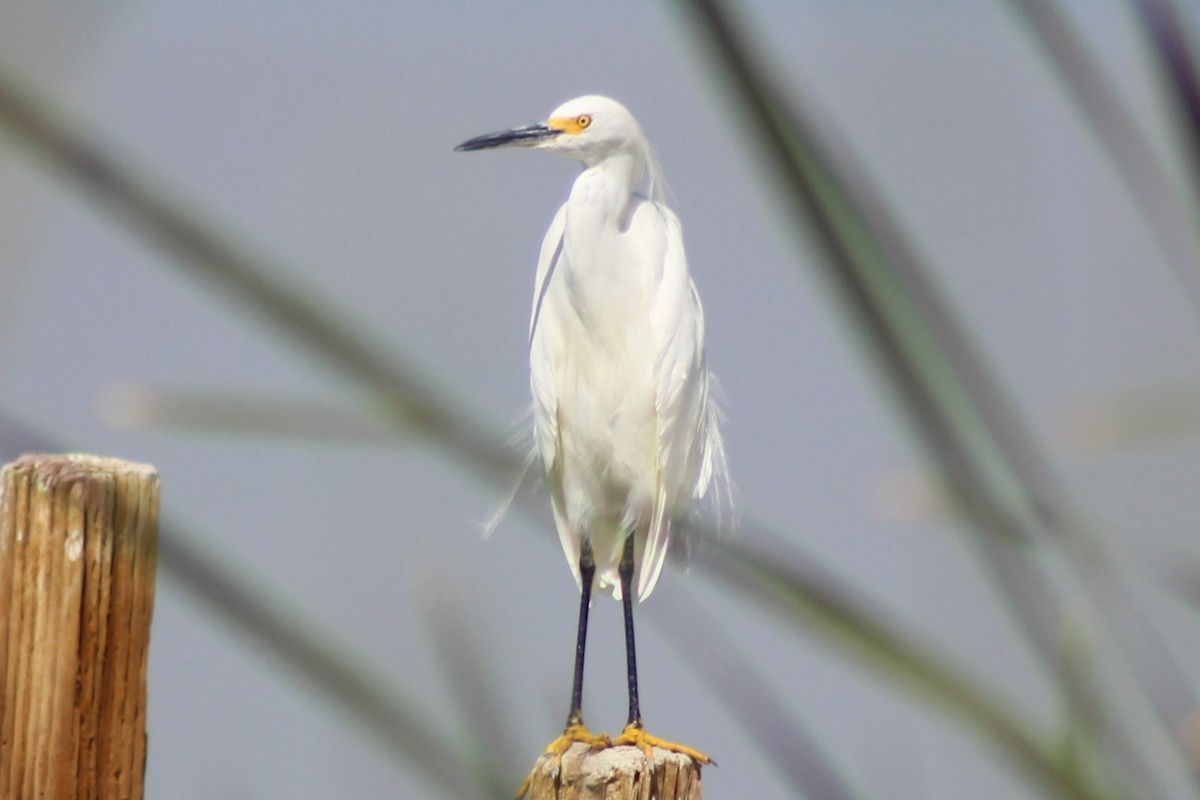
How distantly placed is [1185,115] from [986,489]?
3.3 inches

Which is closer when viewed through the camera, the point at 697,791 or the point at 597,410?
the point at 697,791

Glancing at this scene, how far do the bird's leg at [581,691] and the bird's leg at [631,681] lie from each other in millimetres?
52

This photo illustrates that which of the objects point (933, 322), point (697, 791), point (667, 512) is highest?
point (933, 322)

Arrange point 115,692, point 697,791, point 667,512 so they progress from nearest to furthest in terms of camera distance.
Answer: point 115,692 → point 697,791 → point 667,512

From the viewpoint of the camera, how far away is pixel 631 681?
2.54 m

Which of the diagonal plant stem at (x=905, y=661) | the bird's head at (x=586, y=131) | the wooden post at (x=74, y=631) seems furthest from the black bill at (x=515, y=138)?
the diagonal plant stem at (x=905, y=661)

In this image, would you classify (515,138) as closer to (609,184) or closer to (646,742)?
(609,184)

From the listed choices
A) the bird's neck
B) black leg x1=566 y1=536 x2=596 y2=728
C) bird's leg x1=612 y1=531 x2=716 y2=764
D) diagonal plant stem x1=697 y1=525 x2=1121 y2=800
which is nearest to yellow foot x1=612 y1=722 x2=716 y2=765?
bird's leg x1=612 y1=531 x2=716 y2=764

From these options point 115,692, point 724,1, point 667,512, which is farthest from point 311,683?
point 667,512

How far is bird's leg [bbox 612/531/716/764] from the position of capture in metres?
2.00

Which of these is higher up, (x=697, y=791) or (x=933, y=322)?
(x=933, y=322)

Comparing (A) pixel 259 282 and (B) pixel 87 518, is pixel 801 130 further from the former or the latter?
(B) pixel 87 518

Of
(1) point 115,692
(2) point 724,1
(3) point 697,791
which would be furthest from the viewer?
(3) point 697,791

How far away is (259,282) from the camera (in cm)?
25
